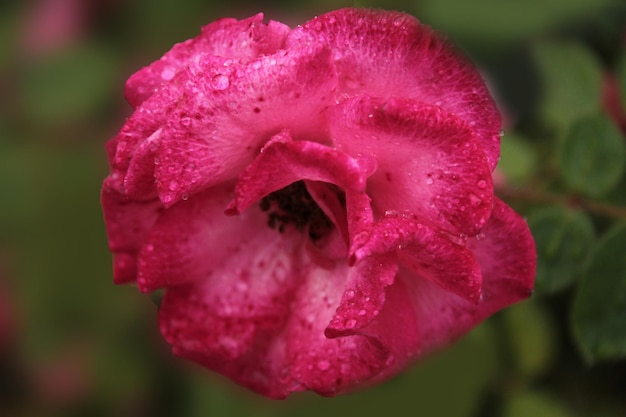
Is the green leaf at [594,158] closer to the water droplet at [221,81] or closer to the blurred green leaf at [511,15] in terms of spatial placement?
the blurred green leaf at [511,15]

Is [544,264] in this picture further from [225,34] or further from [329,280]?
[225,34]

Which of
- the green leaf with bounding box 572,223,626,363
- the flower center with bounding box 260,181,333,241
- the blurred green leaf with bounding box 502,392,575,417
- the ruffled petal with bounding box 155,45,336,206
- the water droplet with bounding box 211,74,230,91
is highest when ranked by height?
the water droplet with bounding box 211,74,230,91

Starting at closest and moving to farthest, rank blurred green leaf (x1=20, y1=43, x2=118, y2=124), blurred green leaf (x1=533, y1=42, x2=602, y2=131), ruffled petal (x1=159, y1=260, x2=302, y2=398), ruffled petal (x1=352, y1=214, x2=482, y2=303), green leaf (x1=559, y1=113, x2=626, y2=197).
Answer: ruffled petal (x1=352, y1=214, x2=482, y2=303), ruffled petal (x1=159, y1=260, x2=302, y2=398), green leaf (x1=559, y1=113, x2=626, y2=197), blurred green leaf (x1=533, y1=42, x2=602, y2=131), blurred green leaf (x1=20, y1=43, x2=118, y2=124)

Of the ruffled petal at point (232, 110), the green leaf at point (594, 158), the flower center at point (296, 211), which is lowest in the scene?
the green leaf at point (594, 158)

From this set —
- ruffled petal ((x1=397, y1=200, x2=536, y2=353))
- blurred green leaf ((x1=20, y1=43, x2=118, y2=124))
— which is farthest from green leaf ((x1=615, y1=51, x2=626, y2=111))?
blurred green leaf ((x1=20, y1=43, x2=118, y2=124))

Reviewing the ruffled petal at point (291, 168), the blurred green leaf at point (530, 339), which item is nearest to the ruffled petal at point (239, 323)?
the ruffled petal at point (291, 168)

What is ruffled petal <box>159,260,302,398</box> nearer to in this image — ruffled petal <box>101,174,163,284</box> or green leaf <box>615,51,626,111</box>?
ruffled petal <box>101,174,163,284</box>

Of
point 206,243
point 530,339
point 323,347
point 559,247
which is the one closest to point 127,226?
point 206,243
